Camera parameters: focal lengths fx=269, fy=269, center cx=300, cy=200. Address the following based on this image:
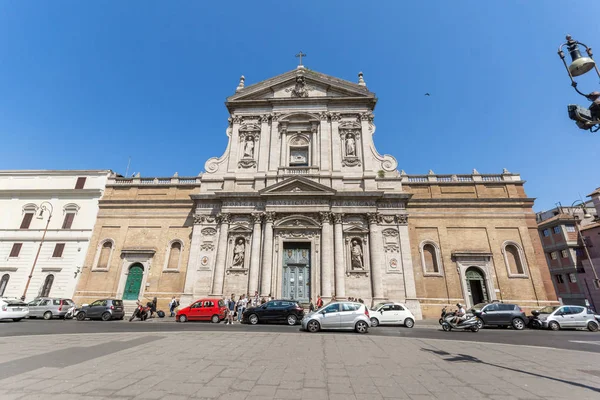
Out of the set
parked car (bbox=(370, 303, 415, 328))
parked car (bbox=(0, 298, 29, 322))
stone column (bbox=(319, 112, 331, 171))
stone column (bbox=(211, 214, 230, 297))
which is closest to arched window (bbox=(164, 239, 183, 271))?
stone column (bbox=(211, 214, 230, 297))

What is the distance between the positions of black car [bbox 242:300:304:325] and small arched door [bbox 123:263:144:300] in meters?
11.4

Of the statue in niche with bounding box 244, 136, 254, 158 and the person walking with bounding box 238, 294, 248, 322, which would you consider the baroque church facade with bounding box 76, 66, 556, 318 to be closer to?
the statue in niche with bounding box 244, 136, 254, 158

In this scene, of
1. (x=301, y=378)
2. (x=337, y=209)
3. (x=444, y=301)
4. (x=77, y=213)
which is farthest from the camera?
(x=77, y=213)

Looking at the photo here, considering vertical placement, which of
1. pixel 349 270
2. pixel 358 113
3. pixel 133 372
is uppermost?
pixel 358 113

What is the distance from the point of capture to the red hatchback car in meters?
16.4

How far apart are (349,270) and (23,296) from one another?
26323 mm

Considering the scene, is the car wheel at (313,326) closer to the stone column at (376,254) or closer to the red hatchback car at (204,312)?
the red hatchback car at (204,312)

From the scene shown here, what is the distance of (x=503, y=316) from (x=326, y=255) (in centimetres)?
1094

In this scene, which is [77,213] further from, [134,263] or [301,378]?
[301,378]

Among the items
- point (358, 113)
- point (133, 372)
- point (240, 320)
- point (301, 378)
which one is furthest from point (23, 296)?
point (358, 113)

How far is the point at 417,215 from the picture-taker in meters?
22.0

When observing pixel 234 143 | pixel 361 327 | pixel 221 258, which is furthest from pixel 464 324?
pixel 234 143

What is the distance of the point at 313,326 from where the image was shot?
473 inches

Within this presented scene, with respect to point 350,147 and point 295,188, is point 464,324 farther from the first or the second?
point 350,147
